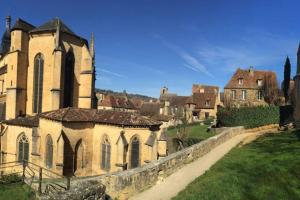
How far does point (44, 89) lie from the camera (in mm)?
30906

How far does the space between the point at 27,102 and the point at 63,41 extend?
7594 millimetres

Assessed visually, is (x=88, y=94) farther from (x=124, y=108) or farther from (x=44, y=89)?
(x=124, y=108)

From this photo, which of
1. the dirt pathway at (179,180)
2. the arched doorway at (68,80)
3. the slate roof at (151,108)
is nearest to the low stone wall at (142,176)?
the dirt pathway at (179,180)

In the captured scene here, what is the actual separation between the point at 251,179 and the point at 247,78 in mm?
45129

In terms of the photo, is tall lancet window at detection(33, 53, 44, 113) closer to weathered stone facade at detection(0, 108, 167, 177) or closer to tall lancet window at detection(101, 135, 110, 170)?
weathered stone facade at detection(0, 108, 167, 177)

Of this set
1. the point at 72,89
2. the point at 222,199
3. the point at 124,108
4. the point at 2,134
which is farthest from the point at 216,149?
the point at 124,108

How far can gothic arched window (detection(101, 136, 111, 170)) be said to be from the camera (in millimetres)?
23766

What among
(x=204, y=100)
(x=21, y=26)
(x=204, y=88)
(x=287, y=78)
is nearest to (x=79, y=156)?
(x=21, y=26)

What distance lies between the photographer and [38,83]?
31.3m

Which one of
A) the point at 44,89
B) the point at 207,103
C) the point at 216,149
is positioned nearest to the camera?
the point at 216,149

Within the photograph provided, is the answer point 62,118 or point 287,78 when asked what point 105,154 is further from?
point 287,78

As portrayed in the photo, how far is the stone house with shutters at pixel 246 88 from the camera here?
54344mm

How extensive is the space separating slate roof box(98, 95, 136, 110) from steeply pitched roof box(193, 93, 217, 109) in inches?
964

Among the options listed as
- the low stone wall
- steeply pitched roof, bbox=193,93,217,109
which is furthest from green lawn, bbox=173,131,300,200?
steeply pitched roof, bbox=193,93,217,109
